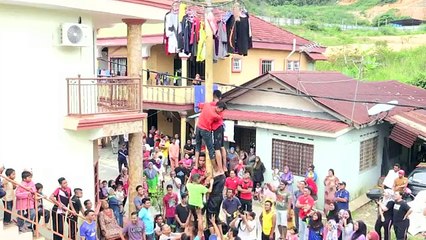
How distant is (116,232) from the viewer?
36.0 ft

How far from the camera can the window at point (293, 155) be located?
16.5 m

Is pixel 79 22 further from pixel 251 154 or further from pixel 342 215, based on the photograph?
pixel 251 154

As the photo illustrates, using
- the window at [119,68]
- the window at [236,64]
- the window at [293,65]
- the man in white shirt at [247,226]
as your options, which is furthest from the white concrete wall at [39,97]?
the window at [293,65]

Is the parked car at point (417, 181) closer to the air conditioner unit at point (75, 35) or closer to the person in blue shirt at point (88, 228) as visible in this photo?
the person in blue shirt at point (88, 228)

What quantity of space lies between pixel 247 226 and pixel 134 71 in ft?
15.0

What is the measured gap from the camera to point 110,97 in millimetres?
11875

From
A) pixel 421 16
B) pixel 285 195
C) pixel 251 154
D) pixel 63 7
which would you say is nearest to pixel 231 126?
pixel 251 154

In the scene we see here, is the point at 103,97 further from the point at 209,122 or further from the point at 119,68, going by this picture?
the point at 119,68

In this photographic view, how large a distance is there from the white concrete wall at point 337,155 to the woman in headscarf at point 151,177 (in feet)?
13.4

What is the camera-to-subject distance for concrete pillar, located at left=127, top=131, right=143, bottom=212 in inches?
504

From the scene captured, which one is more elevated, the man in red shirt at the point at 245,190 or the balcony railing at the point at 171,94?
the balcony railing at the point at 171,94

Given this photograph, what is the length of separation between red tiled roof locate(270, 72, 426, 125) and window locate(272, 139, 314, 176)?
1.55 m

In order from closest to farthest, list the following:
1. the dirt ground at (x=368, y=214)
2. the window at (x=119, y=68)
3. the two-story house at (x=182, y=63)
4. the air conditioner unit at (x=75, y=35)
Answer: the air conditioner unit at (x=75, y=35) → the dirt ground at (x=368, y=214) → the two-story house at (x=182, y=63) → the window at (x=119, y=68)

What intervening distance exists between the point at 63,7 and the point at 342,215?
7.15 m
